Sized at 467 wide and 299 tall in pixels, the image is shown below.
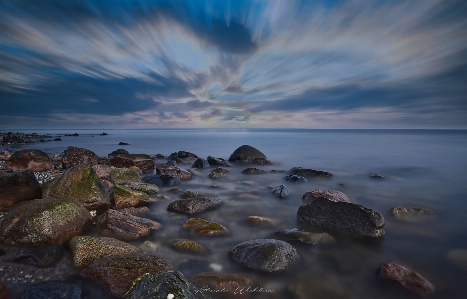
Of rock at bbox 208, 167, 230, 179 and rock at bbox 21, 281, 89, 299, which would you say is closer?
rock at bbox 21, 281, 89, 299

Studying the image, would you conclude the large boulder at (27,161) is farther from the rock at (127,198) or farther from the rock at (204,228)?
the rock at (204,228)

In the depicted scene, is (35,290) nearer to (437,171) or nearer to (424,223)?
(424,223)

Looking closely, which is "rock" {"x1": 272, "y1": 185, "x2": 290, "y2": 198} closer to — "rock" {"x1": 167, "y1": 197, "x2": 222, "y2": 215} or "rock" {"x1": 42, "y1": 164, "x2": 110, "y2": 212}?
"rock" {"x1": 167, "y1": 197, "x2": 222, "y2": 215}

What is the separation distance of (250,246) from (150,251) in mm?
2105

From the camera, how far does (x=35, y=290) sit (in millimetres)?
3430

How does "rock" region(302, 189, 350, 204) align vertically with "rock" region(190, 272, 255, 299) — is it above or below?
above

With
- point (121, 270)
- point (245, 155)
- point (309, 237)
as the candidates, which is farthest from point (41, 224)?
point (245, 155)

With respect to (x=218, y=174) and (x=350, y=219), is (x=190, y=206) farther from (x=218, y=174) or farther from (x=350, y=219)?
Answer: (x=218, y=174)

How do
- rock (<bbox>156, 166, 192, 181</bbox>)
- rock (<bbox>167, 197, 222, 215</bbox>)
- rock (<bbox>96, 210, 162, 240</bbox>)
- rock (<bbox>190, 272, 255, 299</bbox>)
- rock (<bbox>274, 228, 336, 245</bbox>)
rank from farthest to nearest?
1. rock (<bbox>156, 166, 192, 181</bbox>)
2. rock (<bbox>167, 197, 222, 215</bbox>)
3. rock (<bbox>96, 210, 162, 240</bbox>)
4. rock (<bbox>274, 228, 336, 245</bbox>)
5. rock (<bbox>190, 272, 255, 299</bbox>)

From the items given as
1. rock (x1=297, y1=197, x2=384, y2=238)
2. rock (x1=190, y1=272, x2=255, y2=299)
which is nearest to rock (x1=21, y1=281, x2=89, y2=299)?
rock (x1=190, y1=272, x2=255, y2=299)

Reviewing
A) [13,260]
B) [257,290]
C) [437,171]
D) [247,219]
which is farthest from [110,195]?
[437,171]

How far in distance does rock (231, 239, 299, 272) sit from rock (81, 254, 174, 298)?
55.5 inches

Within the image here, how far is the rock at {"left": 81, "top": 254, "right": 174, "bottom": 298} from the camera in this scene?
369 centimetres

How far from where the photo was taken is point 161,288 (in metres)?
2.61
